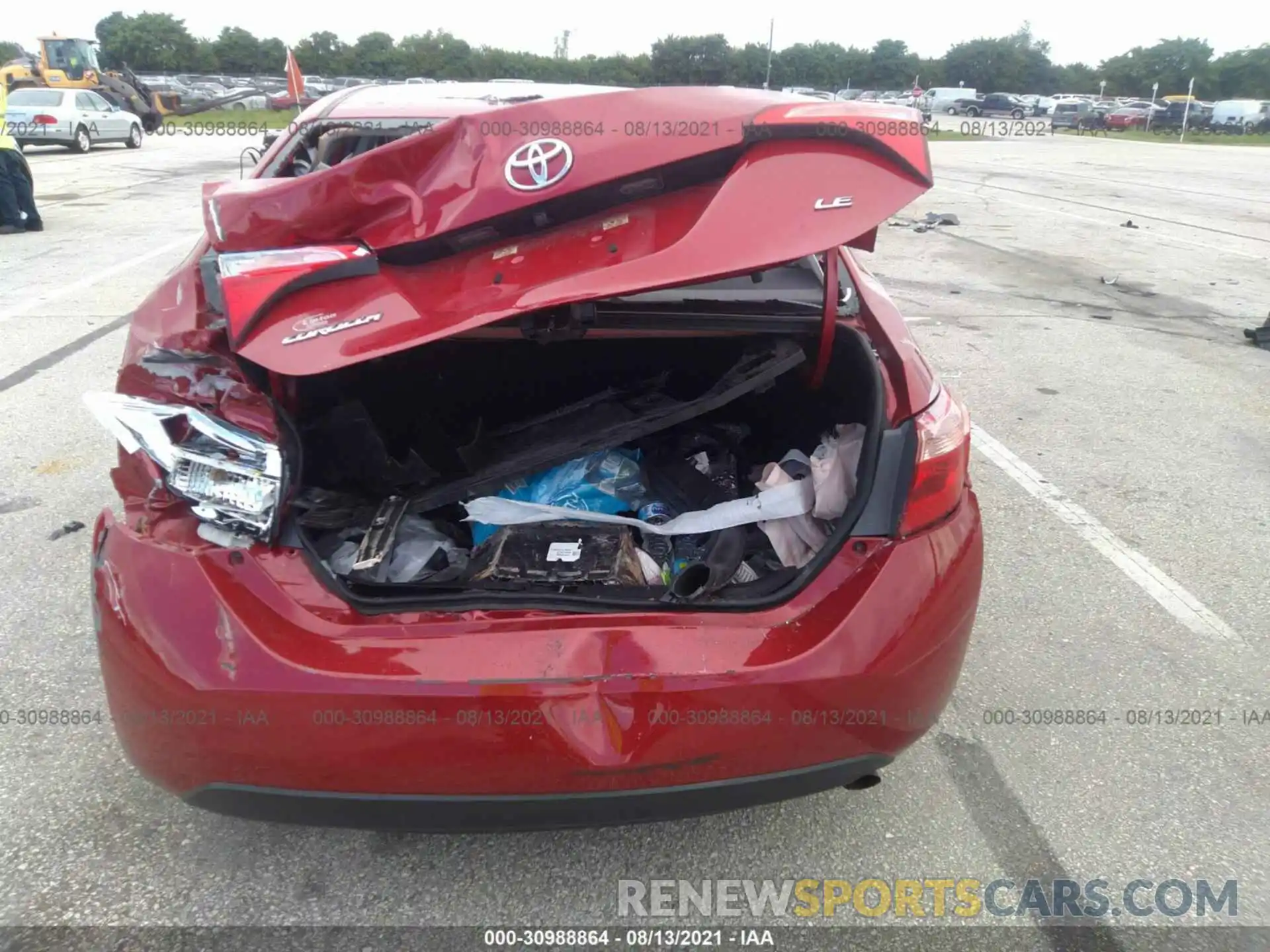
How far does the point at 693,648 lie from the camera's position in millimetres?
1699

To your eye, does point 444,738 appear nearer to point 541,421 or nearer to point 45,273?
point 541,421

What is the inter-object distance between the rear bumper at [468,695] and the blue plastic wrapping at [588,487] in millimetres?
743

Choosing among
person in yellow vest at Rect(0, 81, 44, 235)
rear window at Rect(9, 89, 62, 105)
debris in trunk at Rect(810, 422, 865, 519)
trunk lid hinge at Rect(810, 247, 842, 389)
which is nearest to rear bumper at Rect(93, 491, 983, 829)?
debris in trunk at Rect(810, 422, 865, 519)

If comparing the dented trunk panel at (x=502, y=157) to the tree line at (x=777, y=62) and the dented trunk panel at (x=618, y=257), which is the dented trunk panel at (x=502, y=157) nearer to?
the dented trunk panel at (x=618, y=257)

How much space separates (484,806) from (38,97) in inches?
1031

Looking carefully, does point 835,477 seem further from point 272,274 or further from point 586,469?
point 272,274

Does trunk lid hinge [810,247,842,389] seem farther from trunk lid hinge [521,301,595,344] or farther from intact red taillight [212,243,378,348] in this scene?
intact red taillight [212,243,378,348]

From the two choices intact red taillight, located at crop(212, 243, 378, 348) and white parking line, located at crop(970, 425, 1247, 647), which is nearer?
intact red taillight, located at crop(212, 243, 378, 348)

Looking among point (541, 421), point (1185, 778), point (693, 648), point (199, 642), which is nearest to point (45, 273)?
point (541, 421)

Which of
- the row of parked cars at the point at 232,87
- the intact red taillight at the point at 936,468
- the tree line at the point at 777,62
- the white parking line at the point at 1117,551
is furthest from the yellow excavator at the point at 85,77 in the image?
the intact red taillight at the point at 936,468

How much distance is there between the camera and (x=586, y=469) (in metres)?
2.55

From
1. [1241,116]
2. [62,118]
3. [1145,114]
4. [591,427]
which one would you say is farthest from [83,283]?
[1145,114]

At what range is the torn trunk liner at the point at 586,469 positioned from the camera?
6.66 ft

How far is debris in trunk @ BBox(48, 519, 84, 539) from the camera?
3.47 metres
